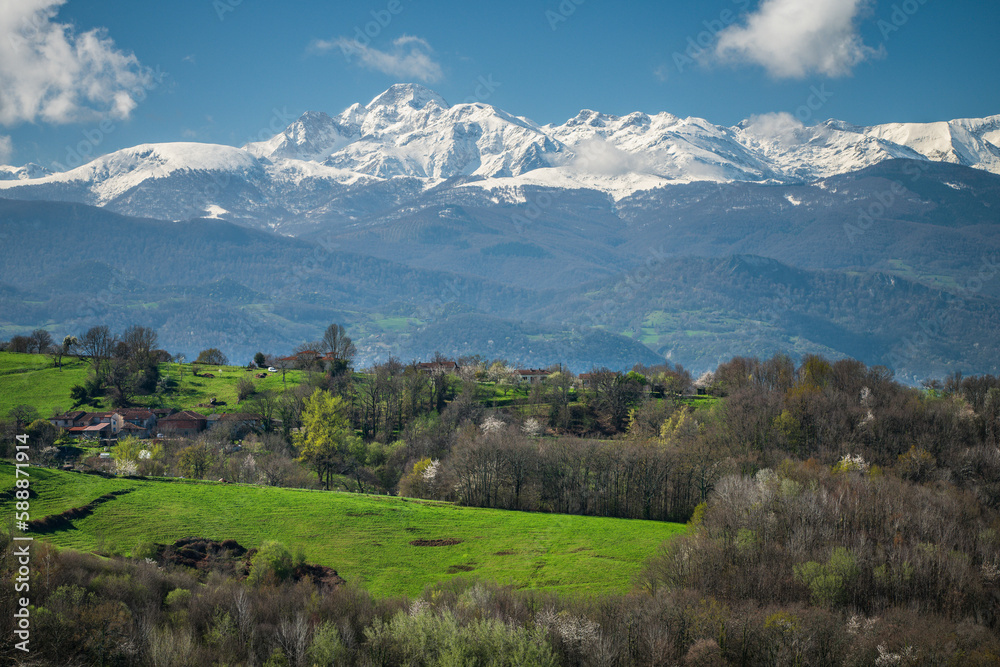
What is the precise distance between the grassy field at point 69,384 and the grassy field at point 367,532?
5884cm

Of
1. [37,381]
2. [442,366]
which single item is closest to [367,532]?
[37,381]

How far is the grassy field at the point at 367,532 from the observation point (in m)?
51.4

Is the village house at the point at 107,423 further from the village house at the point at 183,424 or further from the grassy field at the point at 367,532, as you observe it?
the grassy field at the point at 367,532

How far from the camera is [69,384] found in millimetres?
119750

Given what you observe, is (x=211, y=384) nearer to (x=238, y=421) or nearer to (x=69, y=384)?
(x=69, y=384)

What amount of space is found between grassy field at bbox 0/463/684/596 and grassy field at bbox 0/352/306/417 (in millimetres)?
58837

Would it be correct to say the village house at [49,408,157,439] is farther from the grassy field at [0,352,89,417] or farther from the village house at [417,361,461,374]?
the village house at [417,361,461,374]

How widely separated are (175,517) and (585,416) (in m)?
86.1

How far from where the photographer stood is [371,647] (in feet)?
125

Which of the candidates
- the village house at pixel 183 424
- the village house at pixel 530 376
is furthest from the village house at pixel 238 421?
the village house at pixel 530 376

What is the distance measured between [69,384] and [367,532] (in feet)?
287

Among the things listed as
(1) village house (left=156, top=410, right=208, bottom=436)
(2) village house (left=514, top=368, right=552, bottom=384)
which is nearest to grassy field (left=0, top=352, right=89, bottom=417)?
(1) village house (left=156, top=410, right=208, bottom=436)

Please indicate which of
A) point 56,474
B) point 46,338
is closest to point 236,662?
point 56,474

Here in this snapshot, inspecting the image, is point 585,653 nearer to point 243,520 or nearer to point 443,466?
point 243,520
